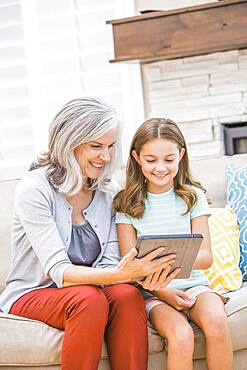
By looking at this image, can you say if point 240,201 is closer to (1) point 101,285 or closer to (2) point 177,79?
(1) point 101,285

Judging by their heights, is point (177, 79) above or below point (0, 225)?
above

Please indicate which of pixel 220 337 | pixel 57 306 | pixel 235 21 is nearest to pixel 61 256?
pixel 57 306

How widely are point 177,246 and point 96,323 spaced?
31cm

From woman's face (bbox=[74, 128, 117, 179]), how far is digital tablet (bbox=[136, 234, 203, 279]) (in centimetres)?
38

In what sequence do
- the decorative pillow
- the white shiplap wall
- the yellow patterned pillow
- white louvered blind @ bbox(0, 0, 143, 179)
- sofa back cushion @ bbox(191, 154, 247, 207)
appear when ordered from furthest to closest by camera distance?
white louvered blind @ bbox(0, 0, 143, 179) → the white shiplap wall → sofa back cushion @ bbox(191, 154, 247, 207) → the decorative pillow → the yellow patterned pillow

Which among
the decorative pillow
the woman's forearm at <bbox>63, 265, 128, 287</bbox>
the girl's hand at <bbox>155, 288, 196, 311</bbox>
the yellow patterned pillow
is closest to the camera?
the woman's forearm at <bbox>63, 265, 128, 287</bbox>

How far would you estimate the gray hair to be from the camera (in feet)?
7.49

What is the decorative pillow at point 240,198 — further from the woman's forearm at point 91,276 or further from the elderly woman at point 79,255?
the woman's forearm at point 91,276

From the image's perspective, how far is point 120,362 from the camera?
2113 millimetres

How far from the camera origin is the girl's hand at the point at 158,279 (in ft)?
7.12

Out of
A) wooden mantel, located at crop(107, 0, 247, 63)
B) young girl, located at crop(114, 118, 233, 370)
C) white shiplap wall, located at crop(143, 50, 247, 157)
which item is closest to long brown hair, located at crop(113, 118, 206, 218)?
young girl, located at crop(114, 118, 233, 370)

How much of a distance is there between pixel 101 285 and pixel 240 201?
0.73 metres

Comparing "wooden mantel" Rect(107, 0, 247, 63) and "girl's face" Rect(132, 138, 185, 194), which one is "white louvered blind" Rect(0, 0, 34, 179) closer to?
"wooden mantel" Rect(107, 0, 247, 63)

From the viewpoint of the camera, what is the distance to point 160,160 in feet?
Result: 7.80
